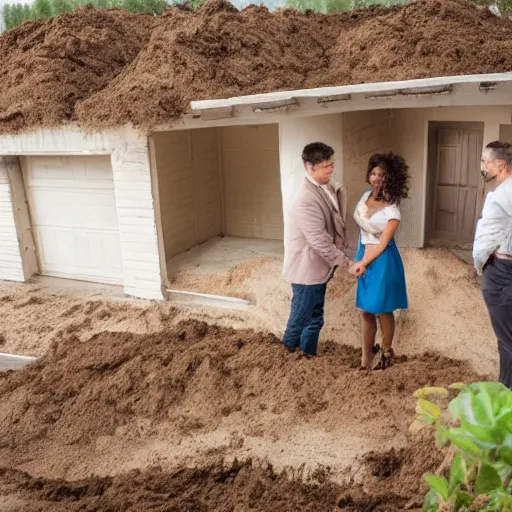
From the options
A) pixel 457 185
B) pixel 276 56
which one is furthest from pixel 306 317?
pixel 276 56

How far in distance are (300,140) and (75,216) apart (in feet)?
12.4

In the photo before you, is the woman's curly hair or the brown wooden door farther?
the brown wooden door

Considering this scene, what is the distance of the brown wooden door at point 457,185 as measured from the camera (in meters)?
7.80

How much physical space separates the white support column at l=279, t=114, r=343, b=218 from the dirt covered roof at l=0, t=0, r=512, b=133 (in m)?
0.72

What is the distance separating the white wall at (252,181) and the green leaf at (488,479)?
7.62 m

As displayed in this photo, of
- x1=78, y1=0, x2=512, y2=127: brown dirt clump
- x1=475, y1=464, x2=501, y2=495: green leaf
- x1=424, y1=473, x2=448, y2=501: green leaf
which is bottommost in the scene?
x1=424, y1=473, x2=448, y2=501: green leaf

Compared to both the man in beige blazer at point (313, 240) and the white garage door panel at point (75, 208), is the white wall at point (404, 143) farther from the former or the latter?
the white garage door panel at point (75, 208)

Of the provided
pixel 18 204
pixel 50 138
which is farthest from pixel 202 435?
pixel 18 204

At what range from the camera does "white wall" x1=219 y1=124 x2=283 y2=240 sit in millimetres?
9586

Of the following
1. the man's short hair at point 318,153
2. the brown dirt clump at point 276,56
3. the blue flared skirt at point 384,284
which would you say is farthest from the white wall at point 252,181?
the blue flared skirt at point 384,284

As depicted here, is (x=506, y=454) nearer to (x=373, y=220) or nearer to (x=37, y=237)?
(x=373, y=220)

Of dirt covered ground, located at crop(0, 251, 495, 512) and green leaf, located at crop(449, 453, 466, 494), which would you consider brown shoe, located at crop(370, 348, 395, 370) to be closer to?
dirt covered ground, located at crop(0, 251, 495, 512)

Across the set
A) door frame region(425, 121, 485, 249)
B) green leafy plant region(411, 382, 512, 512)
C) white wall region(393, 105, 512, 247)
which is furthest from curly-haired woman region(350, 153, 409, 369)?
green leafy plant region(411, 382, 512, 512)

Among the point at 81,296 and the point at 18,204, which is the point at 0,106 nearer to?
the point at 18,204
